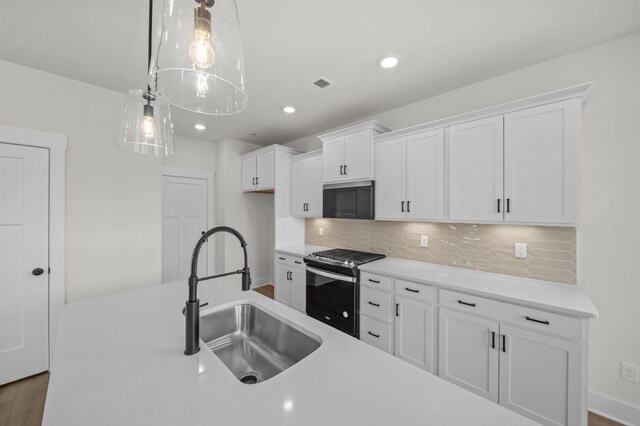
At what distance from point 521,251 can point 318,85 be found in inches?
93.5

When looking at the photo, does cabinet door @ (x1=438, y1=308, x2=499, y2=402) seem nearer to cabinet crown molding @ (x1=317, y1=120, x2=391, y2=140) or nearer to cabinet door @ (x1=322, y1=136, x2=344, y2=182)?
cabinet door @ (x1=322, y1=136, x2=344, y2=182)

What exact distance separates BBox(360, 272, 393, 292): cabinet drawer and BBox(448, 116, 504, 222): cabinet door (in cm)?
83

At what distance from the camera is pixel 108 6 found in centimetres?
155

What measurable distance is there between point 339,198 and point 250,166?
6.27 ft

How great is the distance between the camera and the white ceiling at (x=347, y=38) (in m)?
1.54

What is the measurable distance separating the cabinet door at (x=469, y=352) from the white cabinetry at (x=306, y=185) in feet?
6.62

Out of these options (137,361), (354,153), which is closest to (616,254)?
(354,153)

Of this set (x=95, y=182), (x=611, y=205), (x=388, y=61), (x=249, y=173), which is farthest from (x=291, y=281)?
(x=611, y=205)

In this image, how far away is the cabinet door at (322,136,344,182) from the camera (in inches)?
120

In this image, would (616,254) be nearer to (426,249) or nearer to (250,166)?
(426,249)

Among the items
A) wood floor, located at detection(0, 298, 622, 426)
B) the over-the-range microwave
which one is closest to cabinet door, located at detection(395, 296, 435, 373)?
the over-the-range microwave

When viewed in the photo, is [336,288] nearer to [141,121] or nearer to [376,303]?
[376,303]

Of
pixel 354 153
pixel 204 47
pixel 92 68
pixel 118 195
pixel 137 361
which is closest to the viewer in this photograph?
pixel 204 47

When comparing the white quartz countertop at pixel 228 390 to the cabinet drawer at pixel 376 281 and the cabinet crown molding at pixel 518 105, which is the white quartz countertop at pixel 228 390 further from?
the cabinet crown molding at pixel 518 105
